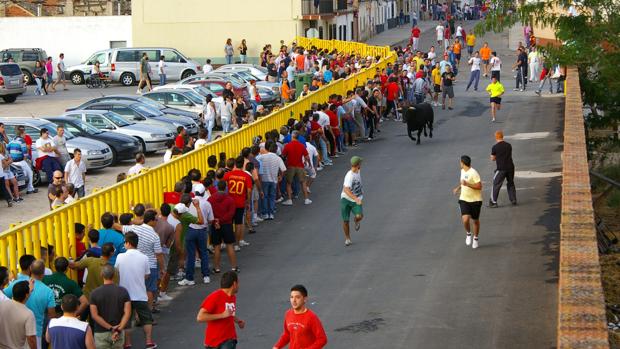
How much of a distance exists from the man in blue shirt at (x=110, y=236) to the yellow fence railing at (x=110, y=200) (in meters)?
0.58

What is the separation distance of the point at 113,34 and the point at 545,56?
123ft

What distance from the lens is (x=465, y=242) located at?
803 inches

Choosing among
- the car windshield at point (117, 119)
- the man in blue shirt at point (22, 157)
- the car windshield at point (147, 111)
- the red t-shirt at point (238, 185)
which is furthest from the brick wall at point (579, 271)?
the car windshield at point (147, 111)

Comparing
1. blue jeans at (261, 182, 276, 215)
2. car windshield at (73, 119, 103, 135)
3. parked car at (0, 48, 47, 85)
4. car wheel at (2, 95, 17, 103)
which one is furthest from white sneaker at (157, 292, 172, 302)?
parked car at (0, 48, 47, 85)

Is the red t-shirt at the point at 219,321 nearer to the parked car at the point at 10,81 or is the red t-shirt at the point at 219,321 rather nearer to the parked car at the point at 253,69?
the parked car at the point at 253,69

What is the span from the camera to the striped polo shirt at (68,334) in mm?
12117

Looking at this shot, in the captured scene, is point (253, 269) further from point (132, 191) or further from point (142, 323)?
point (142, 323)

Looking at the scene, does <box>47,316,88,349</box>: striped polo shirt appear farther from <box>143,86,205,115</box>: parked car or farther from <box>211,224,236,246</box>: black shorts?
<box>143,86,205,115</box>: parked car

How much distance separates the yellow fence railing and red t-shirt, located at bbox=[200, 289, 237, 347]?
3.07 m

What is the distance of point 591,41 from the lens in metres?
27.9

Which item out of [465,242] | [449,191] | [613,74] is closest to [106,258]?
[465,242]

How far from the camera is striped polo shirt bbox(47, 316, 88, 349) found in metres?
12.1

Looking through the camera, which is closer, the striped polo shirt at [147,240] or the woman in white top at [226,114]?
the striped polo shirt at [147,240]

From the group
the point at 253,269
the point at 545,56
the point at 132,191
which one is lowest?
the point at 253,269
